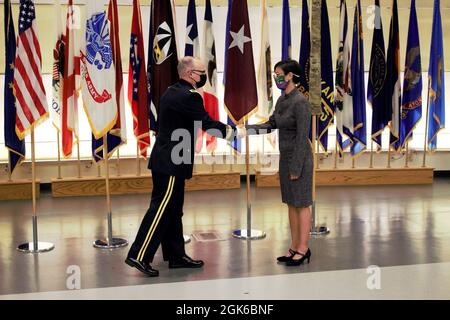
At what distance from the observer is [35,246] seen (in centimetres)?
489

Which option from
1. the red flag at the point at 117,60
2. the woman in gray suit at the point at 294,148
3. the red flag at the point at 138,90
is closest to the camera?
the woman in gray suit at the point at 294,148

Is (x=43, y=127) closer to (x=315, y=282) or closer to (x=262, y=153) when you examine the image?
(x=262, y=153)

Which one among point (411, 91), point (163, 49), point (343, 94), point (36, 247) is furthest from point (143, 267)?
point (411, 91)

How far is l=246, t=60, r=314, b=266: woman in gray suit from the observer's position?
164 inches

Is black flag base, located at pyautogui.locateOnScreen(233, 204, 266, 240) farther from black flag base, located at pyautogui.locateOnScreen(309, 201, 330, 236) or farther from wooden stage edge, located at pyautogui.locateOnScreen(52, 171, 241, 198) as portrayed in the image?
wooden stage edge, located at pyautogui.locateOnScreen(52, 171, 241, 198)

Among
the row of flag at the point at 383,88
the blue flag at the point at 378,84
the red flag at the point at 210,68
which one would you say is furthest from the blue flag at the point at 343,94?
the red flag at the point at 210,68

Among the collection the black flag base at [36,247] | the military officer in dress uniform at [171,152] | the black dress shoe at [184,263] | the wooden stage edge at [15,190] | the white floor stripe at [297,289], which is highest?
the military officer in dress uniform at [171,152]

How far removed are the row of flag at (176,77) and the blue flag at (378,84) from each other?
0.01 m

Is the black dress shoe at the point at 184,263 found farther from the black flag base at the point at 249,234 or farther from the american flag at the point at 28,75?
the american flag at the point at 28,75

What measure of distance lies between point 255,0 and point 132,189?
115 inches

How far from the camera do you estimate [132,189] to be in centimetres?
739

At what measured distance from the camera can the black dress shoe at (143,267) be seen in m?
4.05

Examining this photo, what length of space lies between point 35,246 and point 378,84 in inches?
176
